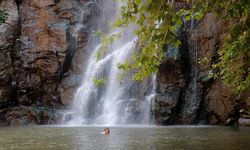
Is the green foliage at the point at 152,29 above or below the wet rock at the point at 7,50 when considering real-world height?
below

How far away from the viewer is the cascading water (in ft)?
90.7

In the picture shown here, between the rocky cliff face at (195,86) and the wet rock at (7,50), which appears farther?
the wet rock at (7,50)

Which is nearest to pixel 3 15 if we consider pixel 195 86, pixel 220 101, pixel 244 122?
pixel 195 86

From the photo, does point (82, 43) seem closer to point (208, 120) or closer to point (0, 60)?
point (0, 60)

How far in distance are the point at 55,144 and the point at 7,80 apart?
19.0 meters

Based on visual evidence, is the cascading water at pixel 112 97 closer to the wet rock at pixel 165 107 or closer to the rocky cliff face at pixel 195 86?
the wet rock at pixel 165 107

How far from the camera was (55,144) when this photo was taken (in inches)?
596

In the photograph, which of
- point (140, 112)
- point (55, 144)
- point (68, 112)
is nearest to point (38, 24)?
point (68, 112)

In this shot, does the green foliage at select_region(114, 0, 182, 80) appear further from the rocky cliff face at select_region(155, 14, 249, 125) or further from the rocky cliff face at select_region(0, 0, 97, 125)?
the rocky cliff face at select_region(0, 0, 97, 125)

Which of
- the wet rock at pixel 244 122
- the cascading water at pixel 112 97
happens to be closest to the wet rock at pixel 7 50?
the cascading water at pixel 112 97

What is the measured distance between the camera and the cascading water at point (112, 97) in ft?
90.7

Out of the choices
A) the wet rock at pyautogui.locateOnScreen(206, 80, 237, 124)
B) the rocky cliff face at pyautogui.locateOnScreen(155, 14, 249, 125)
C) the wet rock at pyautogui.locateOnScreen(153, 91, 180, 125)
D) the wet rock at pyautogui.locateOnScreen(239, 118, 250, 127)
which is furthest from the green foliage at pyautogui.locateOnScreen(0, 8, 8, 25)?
the wet rock at pyautogui.locateOnScreen(239, 118, 250, 127)

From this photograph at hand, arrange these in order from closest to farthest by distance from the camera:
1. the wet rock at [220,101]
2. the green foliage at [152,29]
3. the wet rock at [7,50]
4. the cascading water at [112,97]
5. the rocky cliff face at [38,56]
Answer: the green foliage at [152,29] → the wet rock at [220,101] → the cascading water at [112,97] → the wet rock at [7,50] → the rocky cliff face at [38,56]

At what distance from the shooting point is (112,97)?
2966 centimetres
